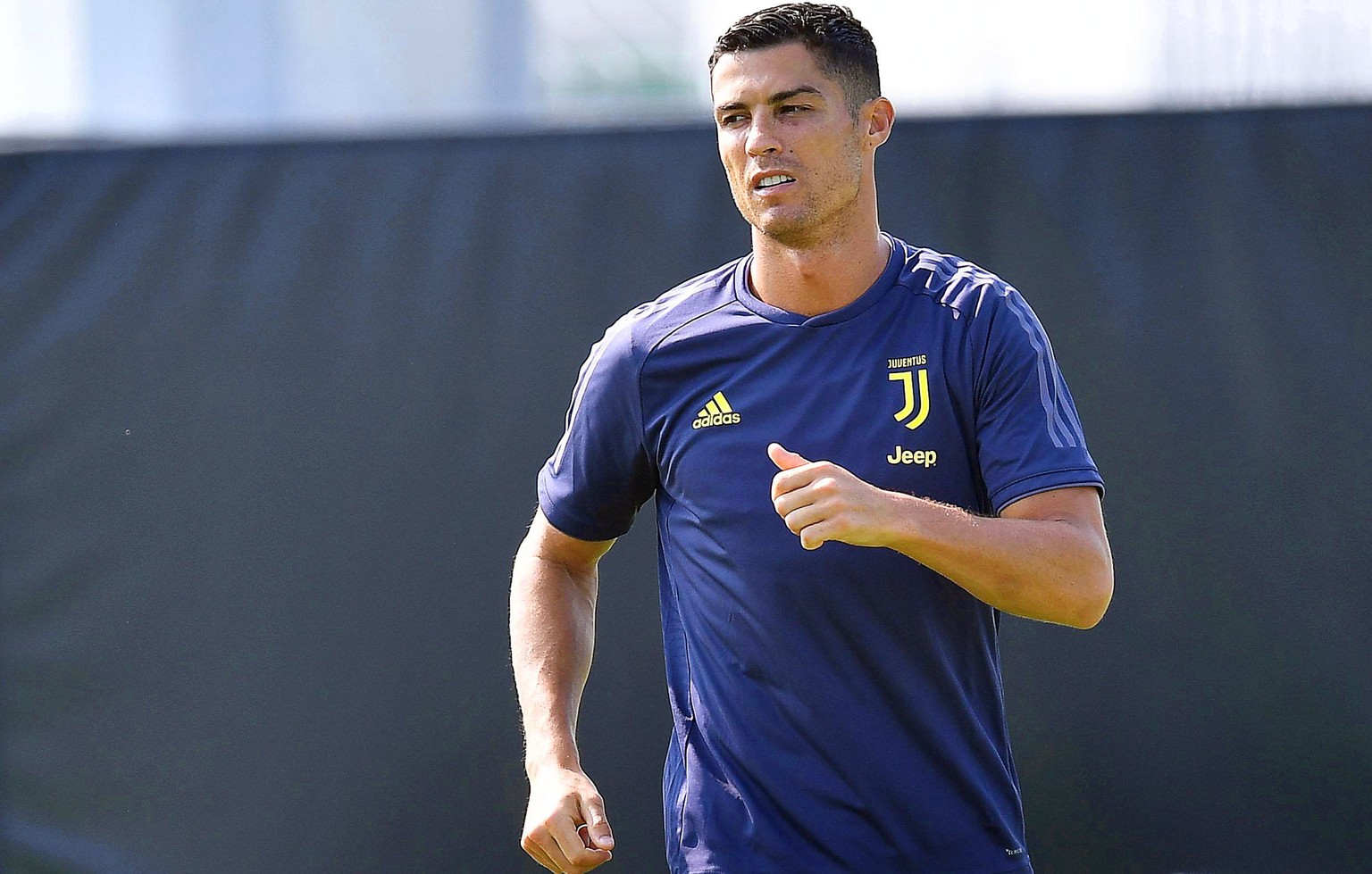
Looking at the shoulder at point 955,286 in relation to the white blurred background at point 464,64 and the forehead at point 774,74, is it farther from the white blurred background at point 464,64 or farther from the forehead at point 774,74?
the white blurred background at point 464,64

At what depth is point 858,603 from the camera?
191cm

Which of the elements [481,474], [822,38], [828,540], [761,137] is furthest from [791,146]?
[481,474]

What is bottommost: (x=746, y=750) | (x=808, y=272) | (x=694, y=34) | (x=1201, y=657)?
(x=1201, y=657)

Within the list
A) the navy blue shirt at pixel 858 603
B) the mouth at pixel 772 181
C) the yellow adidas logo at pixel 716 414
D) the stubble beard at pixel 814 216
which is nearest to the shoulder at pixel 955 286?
the navy blue shirt at pixel 858 603

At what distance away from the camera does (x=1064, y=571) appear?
1751 millimetres

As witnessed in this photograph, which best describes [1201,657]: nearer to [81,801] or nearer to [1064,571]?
[1064,571]

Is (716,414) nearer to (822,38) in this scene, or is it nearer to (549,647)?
(549,647)

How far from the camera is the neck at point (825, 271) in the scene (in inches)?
81.8

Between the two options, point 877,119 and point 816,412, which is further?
point 877,119

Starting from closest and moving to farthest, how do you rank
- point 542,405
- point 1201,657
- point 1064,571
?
point 1064,571
point 1201,657
point 542,405

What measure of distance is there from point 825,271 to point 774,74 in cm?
32

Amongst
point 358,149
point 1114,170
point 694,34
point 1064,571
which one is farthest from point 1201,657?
point 358,149

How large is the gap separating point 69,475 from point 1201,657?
8.96 feet

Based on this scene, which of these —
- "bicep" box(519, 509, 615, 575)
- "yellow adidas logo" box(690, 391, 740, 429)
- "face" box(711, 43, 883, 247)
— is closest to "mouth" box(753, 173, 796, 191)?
"face" box(711, 43, 883, 247)
